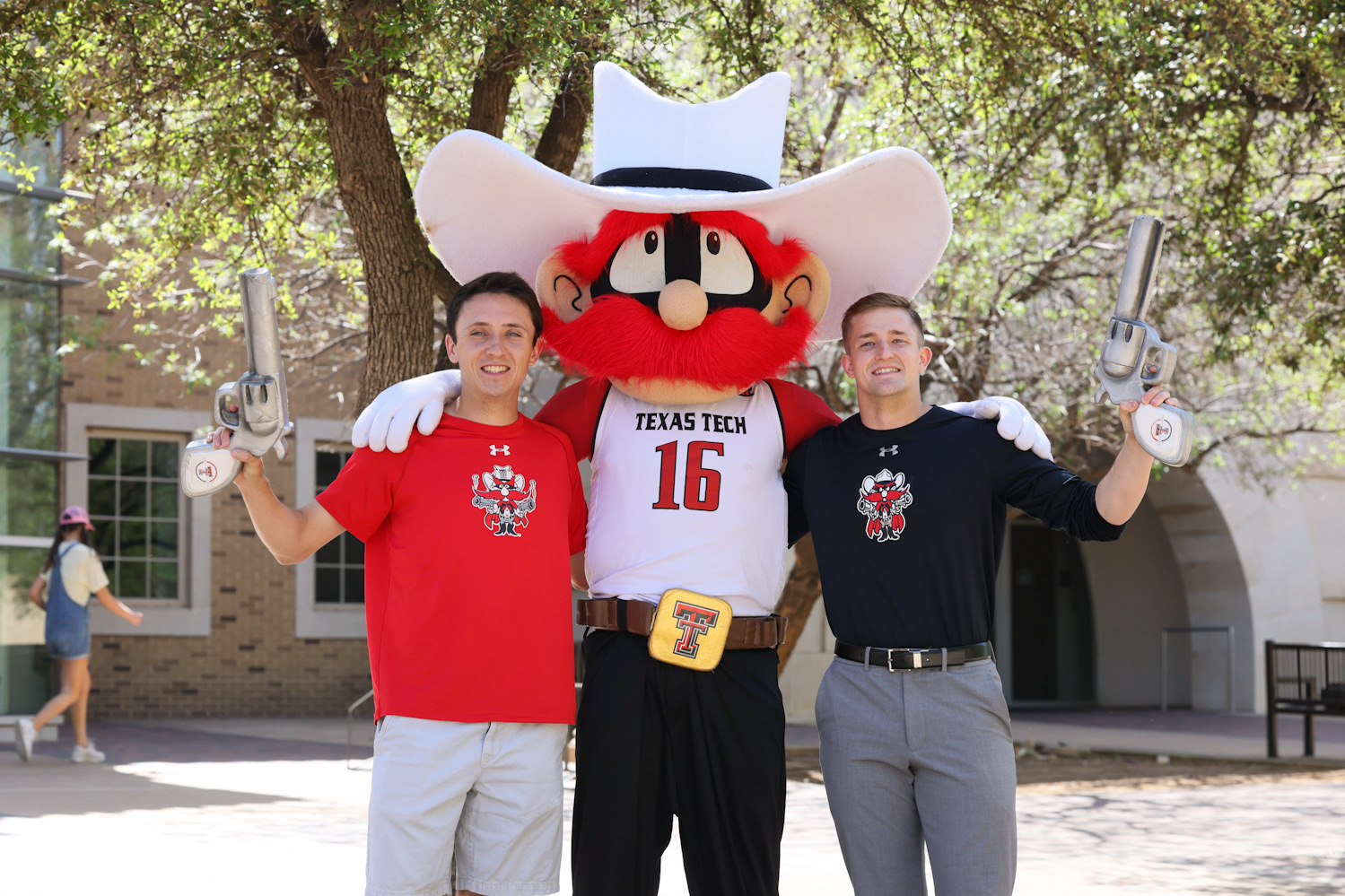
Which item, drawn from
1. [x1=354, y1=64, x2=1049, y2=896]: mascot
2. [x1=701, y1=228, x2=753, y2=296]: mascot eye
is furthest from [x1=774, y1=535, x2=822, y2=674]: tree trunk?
[x1=701, y1=228, x2=753, y2=296]: mascot eye

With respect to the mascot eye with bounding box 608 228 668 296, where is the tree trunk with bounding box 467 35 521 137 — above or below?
above

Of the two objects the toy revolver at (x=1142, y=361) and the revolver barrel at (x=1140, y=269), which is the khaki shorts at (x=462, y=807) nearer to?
the toy revolver at (x=1142, y=361)

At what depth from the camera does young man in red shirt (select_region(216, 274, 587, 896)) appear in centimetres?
345

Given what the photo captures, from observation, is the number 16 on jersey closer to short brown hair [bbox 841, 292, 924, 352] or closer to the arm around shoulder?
short brown hair [bbox 841, 292, 924, 352]

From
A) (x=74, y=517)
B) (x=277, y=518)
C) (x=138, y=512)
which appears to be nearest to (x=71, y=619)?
(x=74, y=517)

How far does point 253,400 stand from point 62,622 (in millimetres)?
7539

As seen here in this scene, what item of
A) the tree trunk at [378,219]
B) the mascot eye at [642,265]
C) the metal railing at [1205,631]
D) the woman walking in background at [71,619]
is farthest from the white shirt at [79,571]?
the metal railing at [1205,631]

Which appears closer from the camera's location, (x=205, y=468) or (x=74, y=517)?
(x=205, y=468)

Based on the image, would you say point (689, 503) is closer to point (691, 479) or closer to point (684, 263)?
point (691, 479)

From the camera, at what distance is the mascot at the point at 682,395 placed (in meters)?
3.65

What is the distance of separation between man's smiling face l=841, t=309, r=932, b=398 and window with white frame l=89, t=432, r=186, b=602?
11.7m

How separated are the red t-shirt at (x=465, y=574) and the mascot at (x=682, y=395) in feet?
0.42

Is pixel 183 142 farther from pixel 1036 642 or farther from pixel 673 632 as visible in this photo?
pixel 1036 642

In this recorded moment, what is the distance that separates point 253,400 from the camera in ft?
10.6
